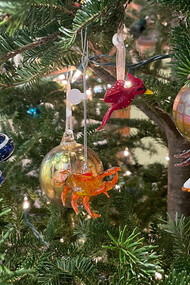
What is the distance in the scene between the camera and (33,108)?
2.93ft

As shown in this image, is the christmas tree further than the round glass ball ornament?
No

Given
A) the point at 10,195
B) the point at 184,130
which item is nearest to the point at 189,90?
the point at 184,130

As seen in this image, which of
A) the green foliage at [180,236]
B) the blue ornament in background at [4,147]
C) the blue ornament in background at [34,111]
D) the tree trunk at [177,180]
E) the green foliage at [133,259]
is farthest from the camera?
the blue ornament in background at [34,111]

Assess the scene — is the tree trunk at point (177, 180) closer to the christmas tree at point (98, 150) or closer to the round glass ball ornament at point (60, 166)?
the christmas tree at point (98, 150)

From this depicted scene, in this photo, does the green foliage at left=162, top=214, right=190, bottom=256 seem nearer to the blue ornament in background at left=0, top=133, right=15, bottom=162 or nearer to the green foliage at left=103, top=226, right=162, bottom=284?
the green foliage at left=103, top=226, right=162, bottom=284

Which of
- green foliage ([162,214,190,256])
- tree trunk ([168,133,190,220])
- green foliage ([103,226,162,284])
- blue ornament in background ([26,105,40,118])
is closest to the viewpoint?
green foliage ([103,226,162,284])

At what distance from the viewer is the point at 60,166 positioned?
52cm

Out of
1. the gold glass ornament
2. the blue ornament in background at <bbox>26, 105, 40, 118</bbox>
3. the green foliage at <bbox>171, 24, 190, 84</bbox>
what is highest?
the green foliage at <bbox>171, 24, 190, 84</bbox>

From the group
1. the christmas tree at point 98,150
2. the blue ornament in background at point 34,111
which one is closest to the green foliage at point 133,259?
the christmas tree at point 98,150

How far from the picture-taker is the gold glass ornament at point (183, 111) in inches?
14.0

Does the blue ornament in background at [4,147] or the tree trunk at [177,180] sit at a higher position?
the blue ornament in background at [4,147]

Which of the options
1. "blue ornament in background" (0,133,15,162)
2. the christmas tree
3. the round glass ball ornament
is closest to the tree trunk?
the christmas tree

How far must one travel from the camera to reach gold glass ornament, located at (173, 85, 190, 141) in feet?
1.16

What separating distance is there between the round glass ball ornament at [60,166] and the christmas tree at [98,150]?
3.0 inches
